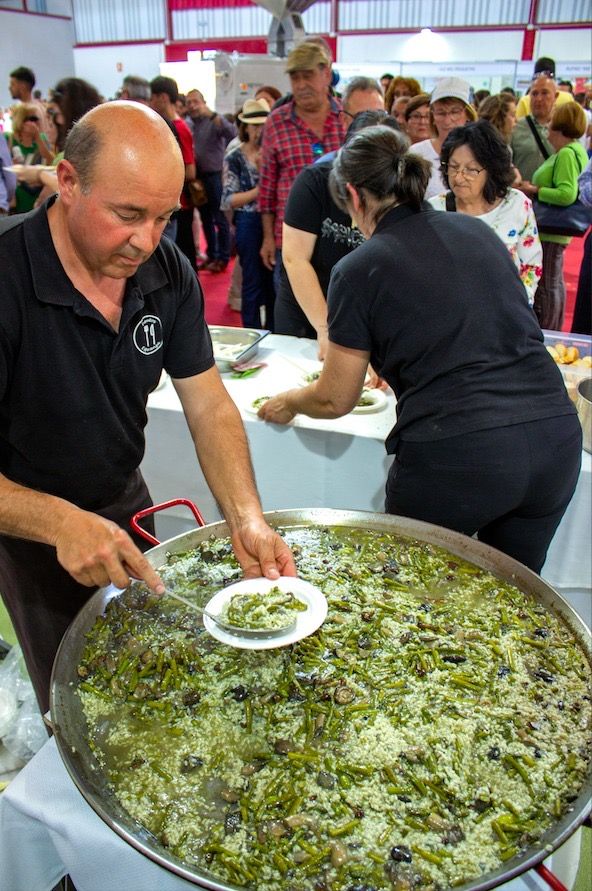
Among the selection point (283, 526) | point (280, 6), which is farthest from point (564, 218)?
point (280, 6)

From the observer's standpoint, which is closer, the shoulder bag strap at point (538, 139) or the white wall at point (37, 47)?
the shoulder bag strap at point (538, 139)

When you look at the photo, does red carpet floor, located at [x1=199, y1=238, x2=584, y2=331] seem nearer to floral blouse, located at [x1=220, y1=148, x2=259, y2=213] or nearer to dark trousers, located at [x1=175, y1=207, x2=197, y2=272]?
dark trousers, located at [x1=175, y1=207, x2=197, y2=272]

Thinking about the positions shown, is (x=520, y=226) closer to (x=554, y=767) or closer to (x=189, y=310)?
(x=189, y=310)

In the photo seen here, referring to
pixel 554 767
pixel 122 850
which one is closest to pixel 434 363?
pixel 554 767

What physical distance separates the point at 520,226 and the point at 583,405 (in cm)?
130

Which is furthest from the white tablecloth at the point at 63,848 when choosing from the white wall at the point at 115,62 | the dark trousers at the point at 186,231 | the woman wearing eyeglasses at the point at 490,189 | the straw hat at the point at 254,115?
the white wall at the point at 115,62

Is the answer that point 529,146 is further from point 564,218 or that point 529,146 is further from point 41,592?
point 41,592

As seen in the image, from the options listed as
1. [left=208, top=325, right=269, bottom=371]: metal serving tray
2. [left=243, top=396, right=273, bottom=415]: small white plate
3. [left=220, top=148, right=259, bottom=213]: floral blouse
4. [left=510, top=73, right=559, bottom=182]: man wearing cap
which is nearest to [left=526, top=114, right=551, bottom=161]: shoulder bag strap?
[left=510, top=73, right=559, bottom=182]: man wearing cap

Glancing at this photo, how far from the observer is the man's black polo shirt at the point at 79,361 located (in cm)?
140

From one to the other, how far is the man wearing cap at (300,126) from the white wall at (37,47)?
18.5 metres

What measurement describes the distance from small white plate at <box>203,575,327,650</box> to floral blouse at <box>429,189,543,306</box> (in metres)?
2.25

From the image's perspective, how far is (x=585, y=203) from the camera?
4676 millimetres

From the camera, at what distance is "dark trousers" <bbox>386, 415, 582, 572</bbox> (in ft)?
5.56

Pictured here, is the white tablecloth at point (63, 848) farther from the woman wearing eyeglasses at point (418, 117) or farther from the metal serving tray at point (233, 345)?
the woman wearing eyeglasses at point (418, 117)
